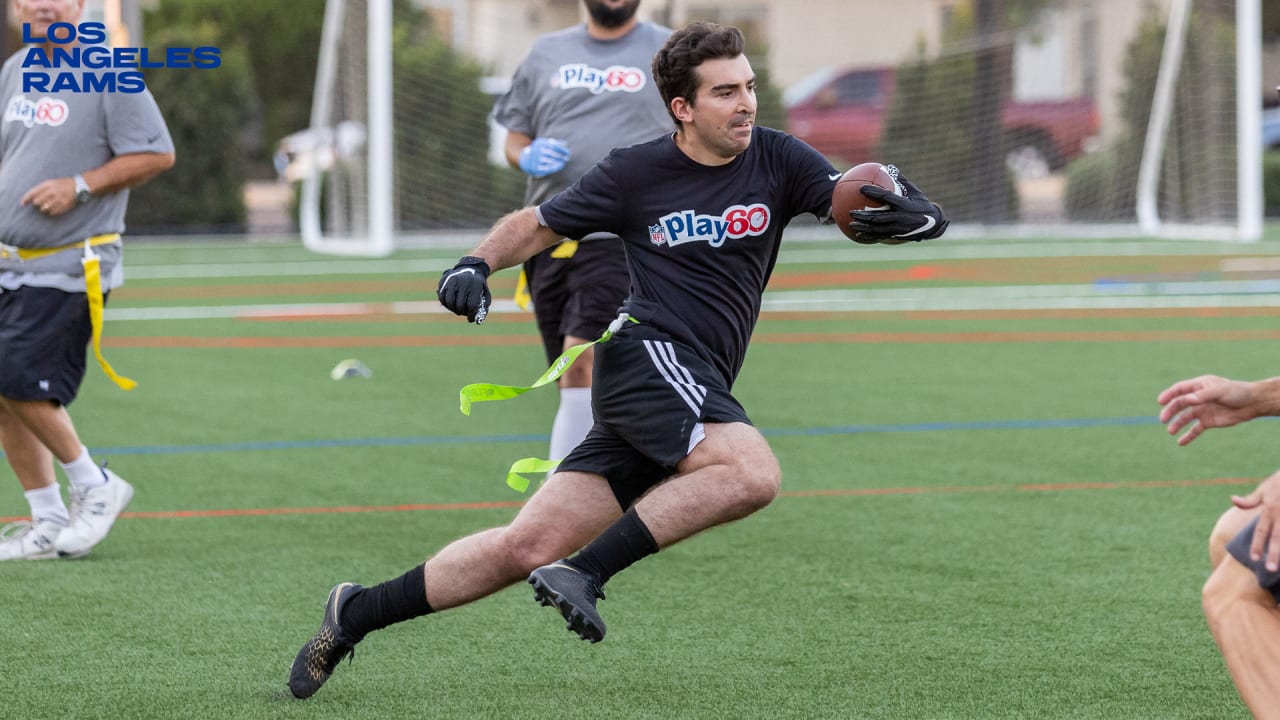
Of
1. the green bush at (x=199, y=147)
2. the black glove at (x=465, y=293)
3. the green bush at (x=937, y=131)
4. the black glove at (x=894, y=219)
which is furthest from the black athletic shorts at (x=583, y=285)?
the green bush at (x=199, y=147)

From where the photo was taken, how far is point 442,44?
24.1 m

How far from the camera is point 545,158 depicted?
7363 millimetres

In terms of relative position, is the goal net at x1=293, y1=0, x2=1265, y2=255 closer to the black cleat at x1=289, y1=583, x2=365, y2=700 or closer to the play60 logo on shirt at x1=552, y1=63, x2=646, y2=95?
the play60 logo on shirt at x1=552, y1=63, x2=646, y2=95

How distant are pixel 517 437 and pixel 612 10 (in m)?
3.08

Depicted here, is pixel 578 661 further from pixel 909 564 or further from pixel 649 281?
pixel 909 564

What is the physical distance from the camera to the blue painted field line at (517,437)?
960 centimetres

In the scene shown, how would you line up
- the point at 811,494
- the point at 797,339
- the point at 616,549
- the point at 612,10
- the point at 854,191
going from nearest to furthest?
the point at 616,549
the point at 854,191
the point at 612,10
the point at 811,494
the point at 797,339

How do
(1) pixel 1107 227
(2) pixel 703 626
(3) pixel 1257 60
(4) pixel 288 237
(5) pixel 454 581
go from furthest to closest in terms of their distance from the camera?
(4) pixel 288 237 < (1) pixel 1107 227 < (3) pixel 1257 60 < (2) pixel 703 626 < (5) pixel 454 581

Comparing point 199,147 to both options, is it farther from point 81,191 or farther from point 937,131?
point 81,191

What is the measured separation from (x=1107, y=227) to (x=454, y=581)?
23.3m

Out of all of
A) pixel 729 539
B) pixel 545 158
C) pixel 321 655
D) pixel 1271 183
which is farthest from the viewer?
pixel 1271 183

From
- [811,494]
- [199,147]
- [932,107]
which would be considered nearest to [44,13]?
[811,494]

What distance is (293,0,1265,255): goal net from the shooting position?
22906 millimetres

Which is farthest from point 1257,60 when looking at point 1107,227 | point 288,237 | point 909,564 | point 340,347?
point 909,564
